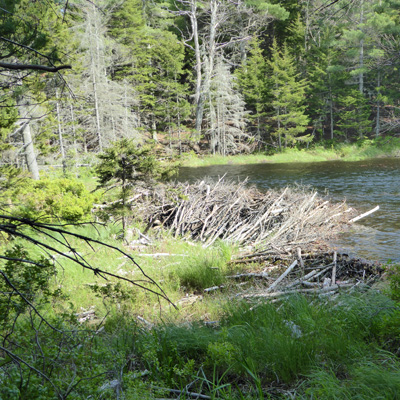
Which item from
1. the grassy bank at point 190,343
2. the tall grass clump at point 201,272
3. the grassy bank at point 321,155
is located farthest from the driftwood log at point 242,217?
the grassy bank at point 321,155

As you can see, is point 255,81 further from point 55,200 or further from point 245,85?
point 55,200

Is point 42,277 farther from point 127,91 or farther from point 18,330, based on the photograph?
point 127,91

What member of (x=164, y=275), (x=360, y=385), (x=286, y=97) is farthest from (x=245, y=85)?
(x=360, y=385)

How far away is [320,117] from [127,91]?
1757cm

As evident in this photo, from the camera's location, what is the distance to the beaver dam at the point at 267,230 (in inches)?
214

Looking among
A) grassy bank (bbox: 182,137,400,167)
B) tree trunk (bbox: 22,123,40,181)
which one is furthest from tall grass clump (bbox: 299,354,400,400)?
grassy bank (bbox: 182,137,400,167)

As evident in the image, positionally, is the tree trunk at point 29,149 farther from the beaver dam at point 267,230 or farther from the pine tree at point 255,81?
the pine tree at point 255,81

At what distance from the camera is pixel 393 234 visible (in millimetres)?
8484

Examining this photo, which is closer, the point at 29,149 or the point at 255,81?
the point at 29,149

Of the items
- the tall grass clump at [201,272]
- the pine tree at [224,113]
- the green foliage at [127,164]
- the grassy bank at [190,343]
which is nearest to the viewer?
the grassy bank at [190,343]

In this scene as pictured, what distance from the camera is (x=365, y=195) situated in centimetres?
1316

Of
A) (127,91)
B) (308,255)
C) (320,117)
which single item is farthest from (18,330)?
(320,117)

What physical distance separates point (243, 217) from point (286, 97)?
77.9ft

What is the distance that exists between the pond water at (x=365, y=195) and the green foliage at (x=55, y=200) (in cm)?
592
